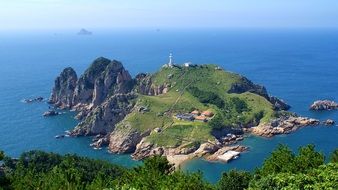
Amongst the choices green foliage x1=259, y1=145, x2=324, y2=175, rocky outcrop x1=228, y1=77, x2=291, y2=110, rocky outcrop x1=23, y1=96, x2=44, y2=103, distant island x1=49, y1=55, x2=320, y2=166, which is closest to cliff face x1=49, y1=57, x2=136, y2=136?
distant island x1=49, y1=55, x2=320, y2=166

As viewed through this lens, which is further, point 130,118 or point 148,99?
point 148,99

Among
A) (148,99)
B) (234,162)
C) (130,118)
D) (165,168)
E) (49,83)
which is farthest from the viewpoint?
(49,83)

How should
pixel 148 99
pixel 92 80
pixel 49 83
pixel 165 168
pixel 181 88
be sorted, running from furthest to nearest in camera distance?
1. pixel 49 83
2. pixel 92 80
3. pixel 181 88
4. pixel 148 99
5. pixel 165 168

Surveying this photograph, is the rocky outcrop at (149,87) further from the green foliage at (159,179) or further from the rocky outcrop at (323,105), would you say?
the green foliage at (159,179)

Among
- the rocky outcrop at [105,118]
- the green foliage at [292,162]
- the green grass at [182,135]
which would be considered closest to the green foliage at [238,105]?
the green grass at [182,135]

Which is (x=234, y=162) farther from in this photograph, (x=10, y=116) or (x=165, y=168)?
(x=10, y=116)

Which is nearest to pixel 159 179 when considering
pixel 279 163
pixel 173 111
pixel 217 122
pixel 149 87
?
pixel 279 163

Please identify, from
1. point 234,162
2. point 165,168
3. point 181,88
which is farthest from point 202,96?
point 165,168

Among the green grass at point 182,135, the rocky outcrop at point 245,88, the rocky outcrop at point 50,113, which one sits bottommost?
the rocky outcrop at point 50,113

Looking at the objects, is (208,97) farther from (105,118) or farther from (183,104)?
(105,118)
